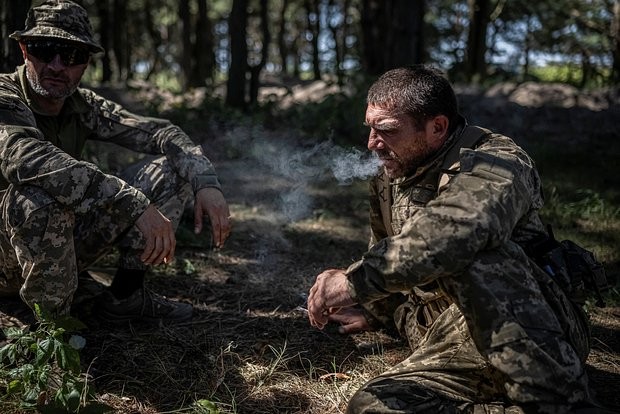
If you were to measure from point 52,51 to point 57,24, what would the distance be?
150mm

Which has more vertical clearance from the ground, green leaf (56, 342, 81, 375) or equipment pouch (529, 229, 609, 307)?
equipment pouch (529, 229, 609, 307)

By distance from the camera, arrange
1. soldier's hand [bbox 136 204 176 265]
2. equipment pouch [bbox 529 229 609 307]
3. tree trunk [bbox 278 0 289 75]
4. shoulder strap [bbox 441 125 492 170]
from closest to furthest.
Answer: equipment pouch [bbox 529 229 609 307]
shoulder strap [bbox 441 125 492 170]
soldier's hand [bbox 136 204 176 265]
tree trunk [bbox 278 0 289 75]

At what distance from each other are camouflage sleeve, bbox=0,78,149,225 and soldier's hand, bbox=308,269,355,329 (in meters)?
0.95

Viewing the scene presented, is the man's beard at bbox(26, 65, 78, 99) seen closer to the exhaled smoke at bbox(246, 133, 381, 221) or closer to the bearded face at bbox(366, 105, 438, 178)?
the bearded face at bbox(366, 105, 438, 178)

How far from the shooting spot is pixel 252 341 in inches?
129

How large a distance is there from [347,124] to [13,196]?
17.9ft

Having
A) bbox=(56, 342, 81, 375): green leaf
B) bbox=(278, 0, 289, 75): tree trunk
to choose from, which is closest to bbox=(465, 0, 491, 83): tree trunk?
bbox=(278, 0, 289, 75): tree trunk

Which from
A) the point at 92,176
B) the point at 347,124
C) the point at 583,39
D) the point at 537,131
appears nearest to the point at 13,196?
the point at 92,176

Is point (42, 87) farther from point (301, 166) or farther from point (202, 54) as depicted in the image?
point (202, 54)

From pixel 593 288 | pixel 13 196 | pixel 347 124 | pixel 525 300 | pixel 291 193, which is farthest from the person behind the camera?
pixel 347 124

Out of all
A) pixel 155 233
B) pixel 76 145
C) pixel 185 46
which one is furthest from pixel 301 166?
pixel 185 46

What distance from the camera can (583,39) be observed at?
17672 millimetres

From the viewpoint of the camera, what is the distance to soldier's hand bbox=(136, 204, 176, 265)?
9.22 ft

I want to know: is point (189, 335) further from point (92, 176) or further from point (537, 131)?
point (537, 131)
